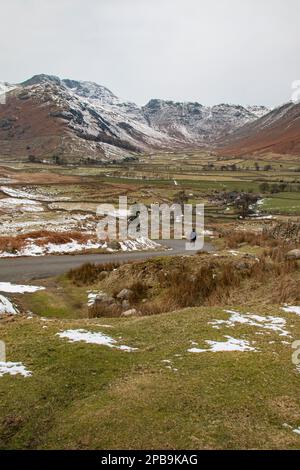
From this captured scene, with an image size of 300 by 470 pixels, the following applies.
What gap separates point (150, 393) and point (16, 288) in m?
20.5

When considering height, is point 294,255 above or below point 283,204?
below

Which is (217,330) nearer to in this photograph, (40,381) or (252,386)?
(252,386)

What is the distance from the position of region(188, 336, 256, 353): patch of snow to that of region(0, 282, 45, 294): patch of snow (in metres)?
16.8

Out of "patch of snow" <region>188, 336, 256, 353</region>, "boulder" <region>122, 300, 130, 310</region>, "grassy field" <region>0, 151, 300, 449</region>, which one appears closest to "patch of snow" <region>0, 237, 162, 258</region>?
"grassy field" <region>0, 151, 300, 449</region>

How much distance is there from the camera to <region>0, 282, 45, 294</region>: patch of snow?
28.6 m

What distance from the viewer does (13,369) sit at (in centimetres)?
1227

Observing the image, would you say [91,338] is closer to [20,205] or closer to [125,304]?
[125,304]

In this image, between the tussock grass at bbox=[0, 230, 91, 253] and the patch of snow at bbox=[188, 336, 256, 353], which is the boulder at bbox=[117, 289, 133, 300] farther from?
the tussock grass at bbox=[0, 230, 91, 253]

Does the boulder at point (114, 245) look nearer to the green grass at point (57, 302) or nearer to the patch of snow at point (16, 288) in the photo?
the green grass at point (57, 302)

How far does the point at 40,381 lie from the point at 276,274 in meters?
16.9

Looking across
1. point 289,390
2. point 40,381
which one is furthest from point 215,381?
point 40,381

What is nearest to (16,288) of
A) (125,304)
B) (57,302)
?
(57,302)

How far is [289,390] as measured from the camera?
11367 millimetres
